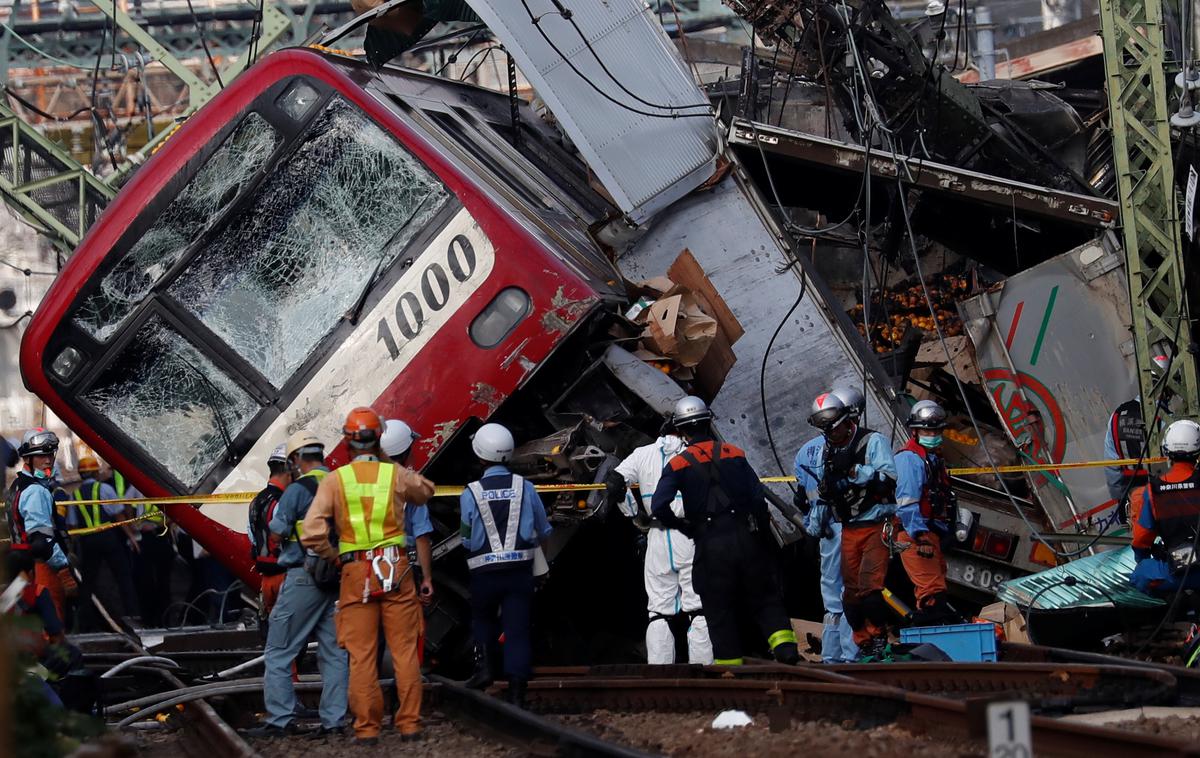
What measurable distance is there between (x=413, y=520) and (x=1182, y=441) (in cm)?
397

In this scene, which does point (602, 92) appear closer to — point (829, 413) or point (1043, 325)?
point (829, 413)

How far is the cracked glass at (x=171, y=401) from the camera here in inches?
371

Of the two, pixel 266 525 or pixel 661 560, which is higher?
pixel 266 525

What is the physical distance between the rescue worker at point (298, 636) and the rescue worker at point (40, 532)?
1705mm

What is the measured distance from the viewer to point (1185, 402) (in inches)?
413

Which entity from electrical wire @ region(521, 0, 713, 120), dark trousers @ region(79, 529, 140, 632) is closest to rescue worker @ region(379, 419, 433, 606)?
electrical wire @ region(521, 0, 713, 120)

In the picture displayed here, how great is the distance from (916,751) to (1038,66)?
15886 mm

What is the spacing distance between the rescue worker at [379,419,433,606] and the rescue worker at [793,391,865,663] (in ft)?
7.18

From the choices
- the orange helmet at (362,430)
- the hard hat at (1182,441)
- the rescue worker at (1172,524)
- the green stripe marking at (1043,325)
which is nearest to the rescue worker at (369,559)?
the orange helmet at (362,430)

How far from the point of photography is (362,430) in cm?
752

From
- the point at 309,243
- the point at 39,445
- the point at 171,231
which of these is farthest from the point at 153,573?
the point at 309,243

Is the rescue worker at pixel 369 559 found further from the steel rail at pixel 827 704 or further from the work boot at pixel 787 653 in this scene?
the work boot at pixel 787 653

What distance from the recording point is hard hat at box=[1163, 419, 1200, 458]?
8.48 metres

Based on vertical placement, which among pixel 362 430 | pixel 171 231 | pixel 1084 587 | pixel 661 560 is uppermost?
pixel 171 231
